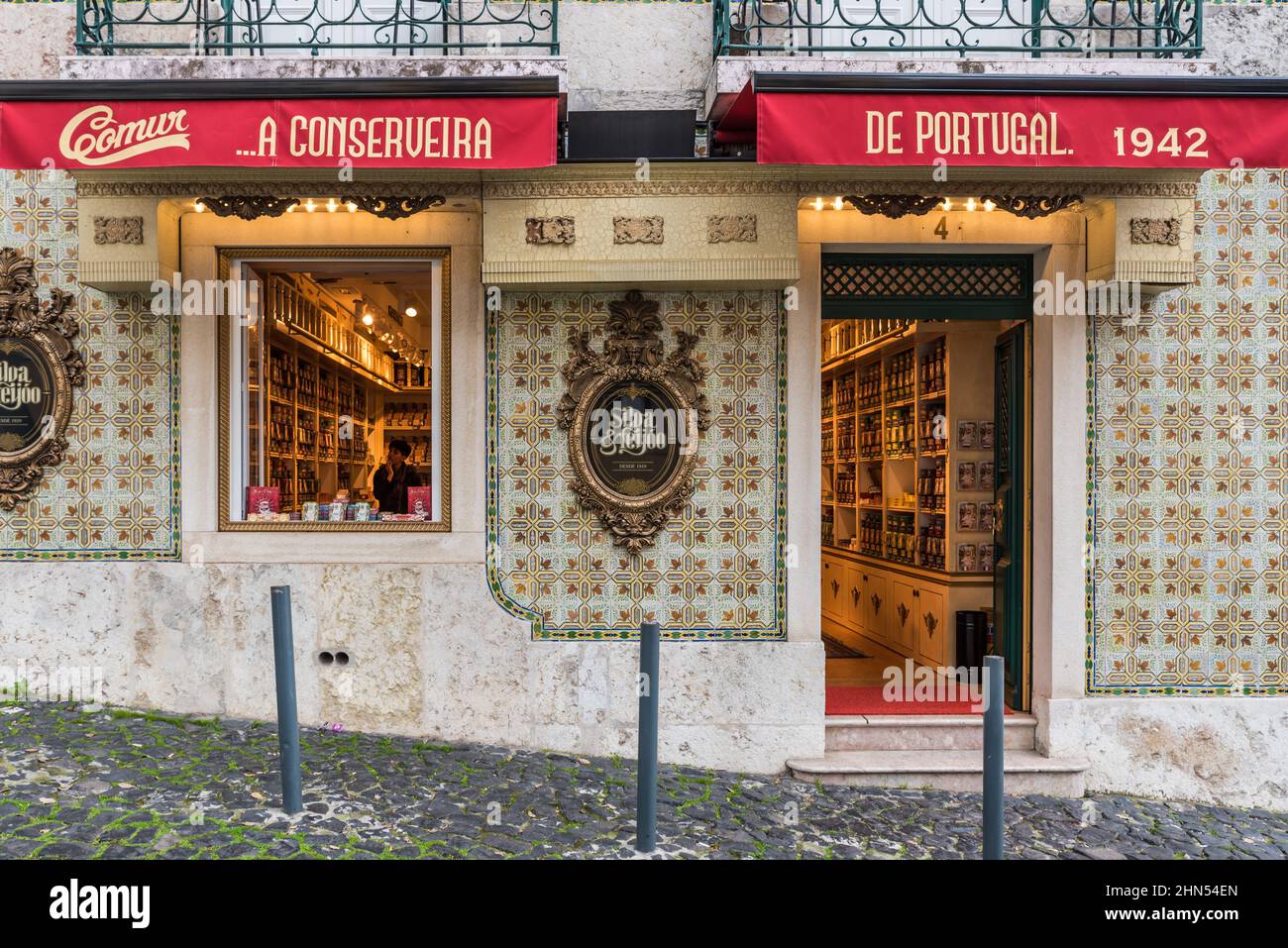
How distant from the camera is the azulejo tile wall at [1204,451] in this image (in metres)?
6.62

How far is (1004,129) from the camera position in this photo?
A: 18.0ft

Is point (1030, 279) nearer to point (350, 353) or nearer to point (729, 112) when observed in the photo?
point (729, 112)

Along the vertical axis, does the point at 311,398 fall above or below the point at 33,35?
below

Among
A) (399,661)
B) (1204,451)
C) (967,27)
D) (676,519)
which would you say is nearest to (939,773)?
(676,519)

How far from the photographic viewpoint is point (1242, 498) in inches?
261

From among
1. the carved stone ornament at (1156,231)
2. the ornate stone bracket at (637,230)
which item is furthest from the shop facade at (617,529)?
the ornate stone bracket at (637,230)

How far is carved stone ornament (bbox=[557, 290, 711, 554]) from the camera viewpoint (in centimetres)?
657

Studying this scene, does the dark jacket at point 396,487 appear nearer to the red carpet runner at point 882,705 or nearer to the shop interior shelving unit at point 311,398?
the shop interior shelving unit at point 311,398

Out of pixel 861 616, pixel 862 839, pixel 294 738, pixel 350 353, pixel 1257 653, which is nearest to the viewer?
pixel 294 738

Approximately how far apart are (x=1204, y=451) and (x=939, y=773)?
9.85 ft

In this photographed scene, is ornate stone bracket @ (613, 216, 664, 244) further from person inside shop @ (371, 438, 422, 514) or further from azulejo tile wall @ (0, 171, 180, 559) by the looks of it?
azulejo tile wall @ (0, 171, 180, 559)

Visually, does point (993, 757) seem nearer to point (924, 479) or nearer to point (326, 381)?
point (924, 479)

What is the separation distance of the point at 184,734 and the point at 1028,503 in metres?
6.24

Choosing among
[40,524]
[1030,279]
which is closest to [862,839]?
[1030,279]
